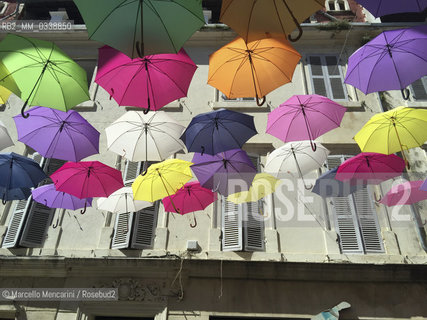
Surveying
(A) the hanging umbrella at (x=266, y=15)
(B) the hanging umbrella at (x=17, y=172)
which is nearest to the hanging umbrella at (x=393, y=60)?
(A) the hanging umbrella at (x=266, y=15)

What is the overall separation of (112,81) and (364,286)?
20.6 ft

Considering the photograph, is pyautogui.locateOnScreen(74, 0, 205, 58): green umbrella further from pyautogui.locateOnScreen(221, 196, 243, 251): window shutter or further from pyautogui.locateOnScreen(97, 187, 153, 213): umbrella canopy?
pyautogui.locateOnScreen(221, 196, 243, 251): window shutter

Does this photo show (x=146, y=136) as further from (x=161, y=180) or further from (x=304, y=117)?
(x=304, y=117)

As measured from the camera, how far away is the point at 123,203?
7277 millimetres

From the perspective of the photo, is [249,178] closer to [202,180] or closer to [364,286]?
[202,180]

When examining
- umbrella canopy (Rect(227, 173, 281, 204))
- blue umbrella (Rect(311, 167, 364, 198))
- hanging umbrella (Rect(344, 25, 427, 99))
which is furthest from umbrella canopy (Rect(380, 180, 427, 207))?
hanging umbrella (Rect(344, 25, 427, 99))

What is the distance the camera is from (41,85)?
5023 mm

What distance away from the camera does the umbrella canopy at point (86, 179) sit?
21.4 feet

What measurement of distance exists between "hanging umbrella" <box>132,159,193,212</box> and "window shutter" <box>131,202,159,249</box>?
1.71m

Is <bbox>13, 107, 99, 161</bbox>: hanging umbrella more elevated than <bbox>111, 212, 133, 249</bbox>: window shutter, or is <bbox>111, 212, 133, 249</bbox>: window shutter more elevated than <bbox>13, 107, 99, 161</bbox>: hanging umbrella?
<bbox>13, 107, 99, 161</bbox>: hanging umbrella

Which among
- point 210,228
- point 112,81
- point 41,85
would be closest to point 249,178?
point 210,228

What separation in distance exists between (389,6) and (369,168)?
340cm

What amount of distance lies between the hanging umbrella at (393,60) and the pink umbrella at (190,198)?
365 cm

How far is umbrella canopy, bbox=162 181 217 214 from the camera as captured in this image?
23.6 ft
